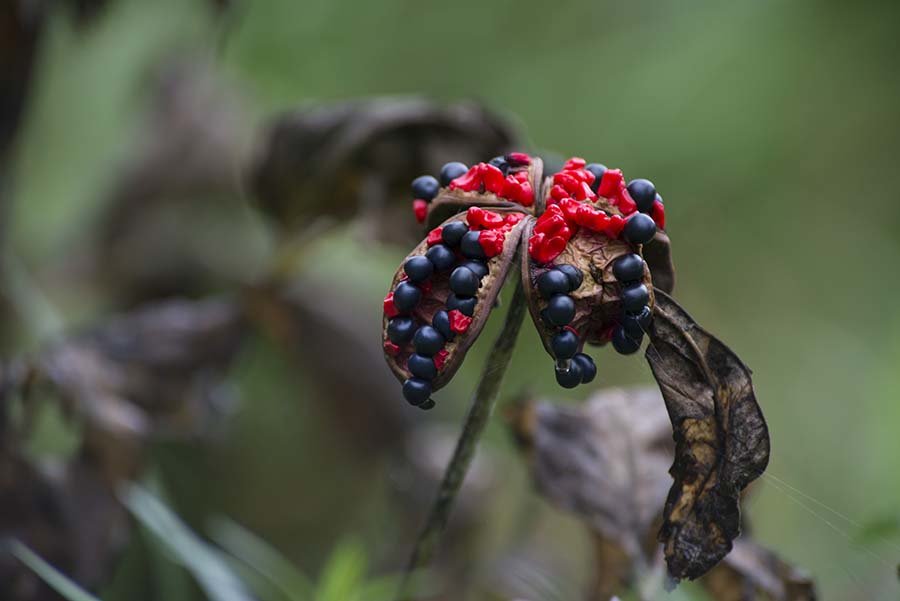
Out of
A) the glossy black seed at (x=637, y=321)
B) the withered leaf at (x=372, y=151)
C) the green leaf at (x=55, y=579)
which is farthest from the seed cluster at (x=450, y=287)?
the withered leaf at (x=372, y=151)

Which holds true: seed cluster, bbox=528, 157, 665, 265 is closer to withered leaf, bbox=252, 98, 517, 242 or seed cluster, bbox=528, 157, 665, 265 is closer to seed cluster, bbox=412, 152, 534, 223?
seed cluster, bbox=412, 152, 534, 223

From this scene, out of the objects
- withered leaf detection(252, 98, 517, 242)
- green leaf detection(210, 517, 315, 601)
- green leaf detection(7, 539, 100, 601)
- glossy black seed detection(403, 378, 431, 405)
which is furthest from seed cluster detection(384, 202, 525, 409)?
green leaf detection(210, 517, 315, 601)

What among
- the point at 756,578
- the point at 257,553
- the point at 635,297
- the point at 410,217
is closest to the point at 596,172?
the point at 635,297

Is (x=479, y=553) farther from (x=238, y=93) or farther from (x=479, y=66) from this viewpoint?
(x=479, y=66)

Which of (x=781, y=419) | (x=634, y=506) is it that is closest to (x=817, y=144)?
(x=781, y=419)

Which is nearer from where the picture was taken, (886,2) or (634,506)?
(634,506)
